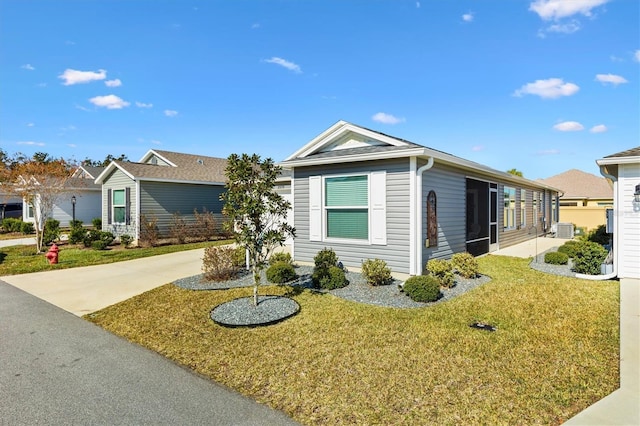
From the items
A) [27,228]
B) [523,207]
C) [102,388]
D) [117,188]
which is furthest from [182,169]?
[523,207]

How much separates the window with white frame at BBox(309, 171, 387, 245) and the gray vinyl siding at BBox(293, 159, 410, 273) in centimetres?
13

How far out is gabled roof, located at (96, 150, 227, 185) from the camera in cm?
1613

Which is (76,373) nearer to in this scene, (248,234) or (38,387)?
(38,387)

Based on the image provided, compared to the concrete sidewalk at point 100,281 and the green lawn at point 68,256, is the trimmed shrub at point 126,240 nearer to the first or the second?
the green lawn at point 68,256

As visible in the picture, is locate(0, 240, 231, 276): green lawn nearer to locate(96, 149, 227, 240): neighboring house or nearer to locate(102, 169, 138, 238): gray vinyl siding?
locate(102, 169, 138, 238): gray vinyl siding

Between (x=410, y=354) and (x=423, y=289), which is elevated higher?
(x=423, y=289)

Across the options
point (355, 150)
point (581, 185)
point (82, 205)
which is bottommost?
point (82, 205)

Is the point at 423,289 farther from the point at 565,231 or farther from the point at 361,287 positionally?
the point at 565,231

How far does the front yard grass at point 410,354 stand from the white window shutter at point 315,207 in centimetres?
275

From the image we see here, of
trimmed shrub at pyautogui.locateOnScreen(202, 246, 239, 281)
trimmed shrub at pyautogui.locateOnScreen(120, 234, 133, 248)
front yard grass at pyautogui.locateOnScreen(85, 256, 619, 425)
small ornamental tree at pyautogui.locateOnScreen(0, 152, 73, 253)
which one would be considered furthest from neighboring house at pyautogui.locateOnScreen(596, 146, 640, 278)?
small ornamental tree at pyautogui.locateOnScreen(0, 152, 73, 253)

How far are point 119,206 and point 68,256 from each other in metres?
4.86

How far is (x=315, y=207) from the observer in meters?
9.24

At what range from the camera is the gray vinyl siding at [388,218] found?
788 centimetres

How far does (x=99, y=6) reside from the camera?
9.32 meters
